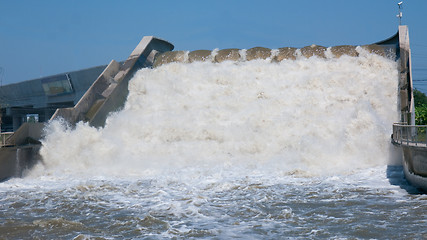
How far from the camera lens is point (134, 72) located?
1873cm

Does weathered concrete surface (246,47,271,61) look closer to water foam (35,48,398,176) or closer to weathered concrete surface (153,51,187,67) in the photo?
water foam (35,48,398,176)

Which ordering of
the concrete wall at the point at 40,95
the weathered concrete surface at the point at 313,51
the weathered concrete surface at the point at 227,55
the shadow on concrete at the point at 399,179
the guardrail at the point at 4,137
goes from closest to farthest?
1. the shadow on concrete at the point at 399,179
2. the guardrail at the point at 4,137
3. the weathered concrete surface at the point at 313,51
4. the weathered concrete surface at the point at 227,55
5. the concrete wall at the point at 40,95

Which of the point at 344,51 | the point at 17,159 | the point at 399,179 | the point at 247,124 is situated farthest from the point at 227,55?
the point at 399,179

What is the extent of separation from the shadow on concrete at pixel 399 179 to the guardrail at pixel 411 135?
0.72m

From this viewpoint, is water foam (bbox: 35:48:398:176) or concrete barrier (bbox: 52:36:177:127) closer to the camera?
water foam (bbox: 35:48:398:176)

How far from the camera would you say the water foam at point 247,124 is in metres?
12.3

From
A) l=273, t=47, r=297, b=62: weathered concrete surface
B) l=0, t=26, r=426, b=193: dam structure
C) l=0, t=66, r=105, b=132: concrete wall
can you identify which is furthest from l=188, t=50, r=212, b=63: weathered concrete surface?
l=0, t=66, r=105, b=132: concrete wall

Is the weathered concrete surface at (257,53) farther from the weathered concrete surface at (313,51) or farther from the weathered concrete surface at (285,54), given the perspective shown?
the weathered concrete surface at (313,51)

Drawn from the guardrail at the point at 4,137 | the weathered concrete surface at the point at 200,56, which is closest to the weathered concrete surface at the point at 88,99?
the guardrail at the point at 4,137

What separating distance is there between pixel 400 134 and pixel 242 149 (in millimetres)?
4379

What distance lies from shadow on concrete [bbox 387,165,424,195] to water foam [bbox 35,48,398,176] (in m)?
0.72

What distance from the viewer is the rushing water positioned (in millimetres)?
7121

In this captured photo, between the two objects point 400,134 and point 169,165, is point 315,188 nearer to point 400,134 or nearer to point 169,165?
point 400,134

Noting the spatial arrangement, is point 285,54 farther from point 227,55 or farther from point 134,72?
point 134,72
